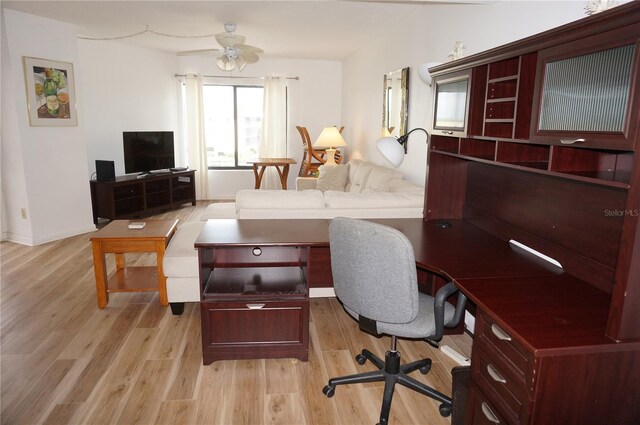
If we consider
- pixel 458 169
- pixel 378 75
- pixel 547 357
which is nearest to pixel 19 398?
pixel 547 357

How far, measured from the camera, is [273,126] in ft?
25.3

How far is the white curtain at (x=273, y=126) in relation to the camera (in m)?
7.59

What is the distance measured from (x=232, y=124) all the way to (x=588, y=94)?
22.6 feet

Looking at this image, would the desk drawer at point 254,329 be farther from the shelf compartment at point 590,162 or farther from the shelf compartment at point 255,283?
the shelf compartment at point 590,162

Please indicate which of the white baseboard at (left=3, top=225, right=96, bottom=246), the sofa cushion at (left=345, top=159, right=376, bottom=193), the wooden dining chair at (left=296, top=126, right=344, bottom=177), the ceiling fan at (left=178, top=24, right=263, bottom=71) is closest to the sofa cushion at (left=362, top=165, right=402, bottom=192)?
the sofa cushion at (left=345, top=159, right=376, bottom=193)

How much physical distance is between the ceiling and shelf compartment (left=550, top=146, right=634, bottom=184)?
2.26m

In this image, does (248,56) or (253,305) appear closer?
(253,305)

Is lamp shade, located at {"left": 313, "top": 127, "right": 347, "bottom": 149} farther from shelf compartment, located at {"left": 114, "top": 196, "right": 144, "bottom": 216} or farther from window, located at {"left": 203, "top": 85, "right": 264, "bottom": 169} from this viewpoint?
shelf compartment, located at {"left": 114, "top": 196, "right": 144, "bottom": 216}

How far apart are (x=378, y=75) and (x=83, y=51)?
3.85 metres

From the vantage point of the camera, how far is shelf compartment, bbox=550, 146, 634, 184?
1621mm

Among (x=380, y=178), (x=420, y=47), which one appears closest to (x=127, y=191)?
A: (x=380, y=178)

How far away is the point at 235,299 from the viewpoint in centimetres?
244

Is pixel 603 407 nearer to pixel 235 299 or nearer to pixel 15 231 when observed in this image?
pixel 235 299

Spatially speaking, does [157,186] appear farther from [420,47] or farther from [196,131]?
[420,47]
